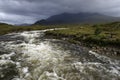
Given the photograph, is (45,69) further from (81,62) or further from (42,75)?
(81,62)

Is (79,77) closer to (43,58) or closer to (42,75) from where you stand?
(42,75)

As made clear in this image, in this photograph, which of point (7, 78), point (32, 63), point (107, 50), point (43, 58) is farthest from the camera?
point (107, 50)

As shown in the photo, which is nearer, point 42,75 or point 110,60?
point 42,75

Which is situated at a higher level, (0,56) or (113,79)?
(0,56)

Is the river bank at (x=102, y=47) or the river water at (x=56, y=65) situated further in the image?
the river bank at (x=102, y=47)

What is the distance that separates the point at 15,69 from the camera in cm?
2173

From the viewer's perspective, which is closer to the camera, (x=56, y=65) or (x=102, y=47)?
(x=56, y=65)

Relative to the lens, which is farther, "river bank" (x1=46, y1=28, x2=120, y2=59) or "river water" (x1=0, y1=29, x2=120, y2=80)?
"river bank" (x1=46, y1=28, x2=120, y2=59)

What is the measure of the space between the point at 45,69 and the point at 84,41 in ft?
61.6

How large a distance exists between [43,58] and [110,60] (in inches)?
352

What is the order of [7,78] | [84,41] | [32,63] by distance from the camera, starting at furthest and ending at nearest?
[84,41] < [32,63] < [7,78]

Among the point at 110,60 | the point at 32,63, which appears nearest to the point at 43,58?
the point at 32,63

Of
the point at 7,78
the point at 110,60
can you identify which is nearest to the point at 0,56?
the point at 7,78

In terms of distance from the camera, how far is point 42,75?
20.0 meters
